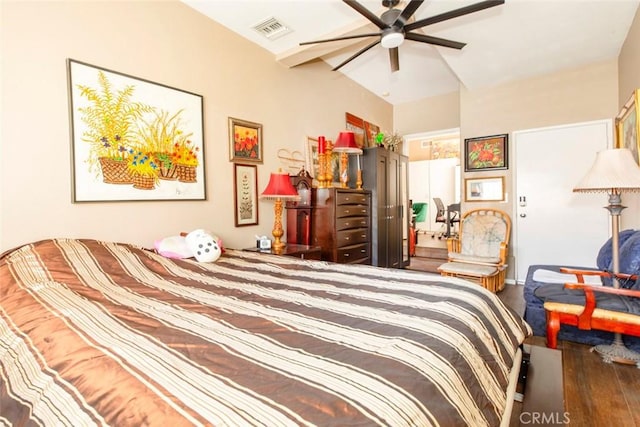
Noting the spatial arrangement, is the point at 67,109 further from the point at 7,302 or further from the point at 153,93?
the point at 7,302

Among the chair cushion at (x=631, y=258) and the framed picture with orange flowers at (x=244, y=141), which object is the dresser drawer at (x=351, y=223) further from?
the chair cushion at (x=631, y=258)

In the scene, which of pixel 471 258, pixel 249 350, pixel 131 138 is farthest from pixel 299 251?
pixel 471 258

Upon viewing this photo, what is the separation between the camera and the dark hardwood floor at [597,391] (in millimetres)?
1472

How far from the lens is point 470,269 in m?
3.37

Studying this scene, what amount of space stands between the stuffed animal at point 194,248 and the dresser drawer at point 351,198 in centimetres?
154

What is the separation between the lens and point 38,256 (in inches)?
63.3

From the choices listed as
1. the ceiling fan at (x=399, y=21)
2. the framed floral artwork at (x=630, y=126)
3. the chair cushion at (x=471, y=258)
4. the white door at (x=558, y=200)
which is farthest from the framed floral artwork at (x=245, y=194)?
the white door at (x=558, y=200)

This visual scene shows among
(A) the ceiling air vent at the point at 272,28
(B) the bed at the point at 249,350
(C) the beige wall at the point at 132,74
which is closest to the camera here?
(B) the bed at the point at 249,350

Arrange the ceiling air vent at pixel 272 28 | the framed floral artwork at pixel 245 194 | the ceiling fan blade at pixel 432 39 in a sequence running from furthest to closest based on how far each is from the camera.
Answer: the framed floral artwork at pixel 245 194 → the ceiling air vent at pixel 272 28 → the ceiling fan blade at pixel 432 39

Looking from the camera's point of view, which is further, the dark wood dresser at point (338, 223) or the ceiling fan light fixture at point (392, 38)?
the dark wood dresser at point (338, 223)

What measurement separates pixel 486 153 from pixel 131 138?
429 cm

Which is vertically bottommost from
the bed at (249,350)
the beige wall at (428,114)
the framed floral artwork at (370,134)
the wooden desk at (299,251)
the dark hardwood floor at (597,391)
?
the dark hardwood floor at (597,391)

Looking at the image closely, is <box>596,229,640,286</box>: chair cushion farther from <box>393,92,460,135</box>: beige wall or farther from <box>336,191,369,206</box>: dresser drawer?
<box>393,92,460,135</box>: beige wall

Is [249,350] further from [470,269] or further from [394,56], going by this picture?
[470,269]
